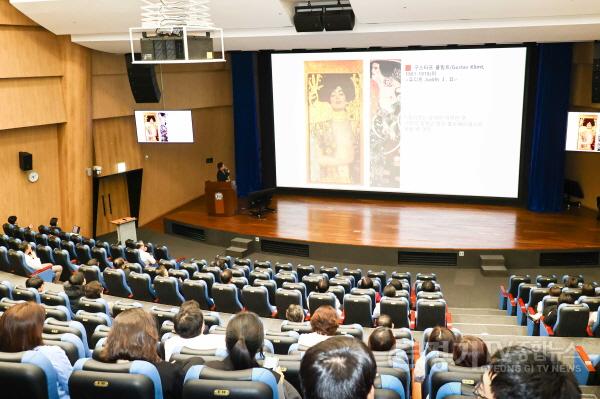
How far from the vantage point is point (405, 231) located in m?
12.9

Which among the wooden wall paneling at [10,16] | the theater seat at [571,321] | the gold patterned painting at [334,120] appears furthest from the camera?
the gold patterned painting at [334,120]

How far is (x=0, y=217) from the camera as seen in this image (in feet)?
39.8

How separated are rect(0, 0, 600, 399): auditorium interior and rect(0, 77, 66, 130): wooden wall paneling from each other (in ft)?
0.13

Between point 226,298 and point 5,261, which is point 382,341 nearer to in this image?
point 226,298

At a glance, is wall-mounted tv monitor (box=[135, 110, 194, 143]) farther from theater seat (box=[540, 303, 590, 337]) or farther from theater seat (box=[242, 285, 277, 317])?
theater seat (box=[540, 303, 590, 337])

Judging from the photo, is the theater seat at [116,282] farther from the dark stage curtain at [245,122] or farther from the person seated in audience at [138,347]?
the dark stage curtain at [245,122]

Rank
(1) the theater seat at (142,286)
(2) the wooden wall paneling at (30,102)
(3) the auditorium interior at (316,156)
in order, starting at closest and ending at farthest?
(1) the theater seat at (142,286), (3) the auditorium interior at (316,156), (2) the wooden wall paneling at (30,102)

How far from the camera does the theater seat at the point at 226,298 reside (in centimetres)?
762

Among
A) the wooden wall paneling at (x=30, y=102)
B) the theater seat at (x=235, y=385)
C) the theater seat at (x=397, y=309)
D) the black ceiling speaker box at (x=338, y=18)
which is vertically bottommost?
the theater seat at (x=397, y=309)

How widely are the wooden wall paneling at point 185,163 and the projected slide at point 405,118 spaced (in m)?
2.08

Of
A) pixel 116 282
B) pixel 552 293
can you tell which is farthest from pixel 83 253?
pixel 552 293

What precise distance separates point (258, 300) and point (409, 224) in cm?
662

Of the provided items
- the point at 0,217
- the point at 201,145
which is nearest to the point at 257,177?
the point at 201,145

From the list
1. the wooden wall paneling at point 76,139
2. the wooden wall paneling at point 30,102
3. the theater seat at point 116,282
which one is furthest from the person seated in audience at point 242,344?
the wooden wall paneling at point 76,139
